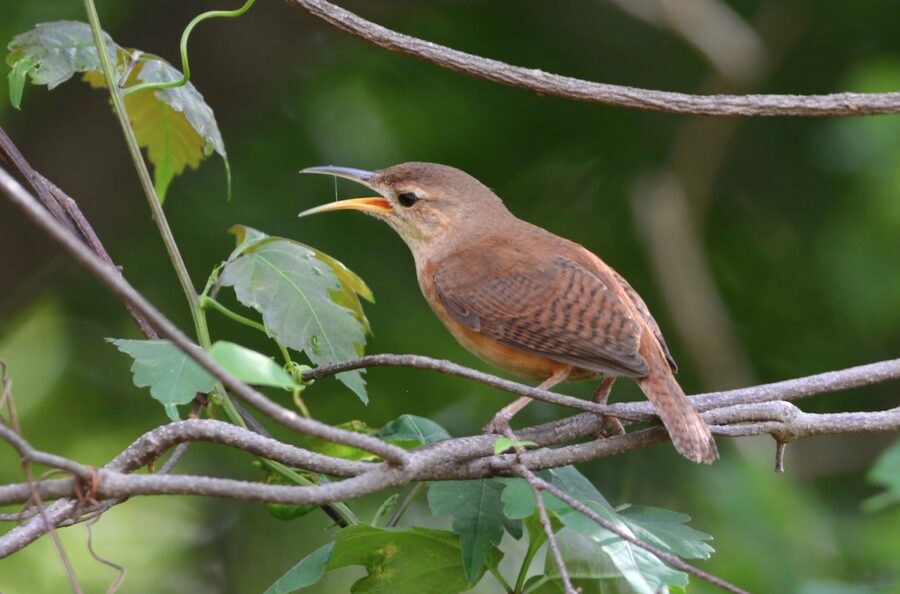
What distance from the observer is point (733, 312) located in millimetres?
6426

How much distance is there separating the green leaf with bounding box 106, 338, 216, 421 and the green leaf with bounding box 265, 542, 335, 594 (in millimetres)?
417

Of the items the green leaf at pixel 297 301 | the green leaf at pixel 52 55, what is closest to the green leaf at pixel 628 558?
the green leaf at pixel 297 301

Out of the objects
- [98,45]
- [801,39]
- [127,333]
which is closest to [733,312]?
[801,39]

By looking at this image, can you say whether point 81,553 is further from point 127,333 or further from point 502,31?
point 502,31

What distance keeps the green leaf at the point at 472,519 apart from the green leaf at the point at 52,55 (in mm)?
1352

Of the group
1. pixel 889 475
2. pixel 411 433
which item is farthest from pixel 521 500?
pixel 889 475

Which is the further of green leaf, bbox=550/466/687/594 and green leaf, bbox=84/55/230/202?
green leaf, bbox=84/55/230/202

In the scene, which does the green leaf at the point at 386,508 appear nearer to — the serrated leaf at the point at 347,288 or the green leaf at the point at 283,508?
the green leaf at the point at 283,508

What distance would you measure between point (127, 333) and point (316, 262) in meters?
3.04

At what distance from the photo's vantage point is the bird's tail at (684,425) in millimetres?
2920

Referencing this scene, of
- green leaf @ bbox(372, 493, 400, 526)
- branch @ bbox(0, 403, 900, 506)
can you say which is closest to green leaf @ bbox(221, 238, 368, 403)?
green leaf @ bbox(372, 493, 400, 526)

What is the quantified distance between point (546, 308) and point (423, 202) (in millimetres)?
885

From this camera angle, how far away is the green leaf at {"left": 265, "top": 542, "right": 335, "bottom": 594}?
8.61 ft

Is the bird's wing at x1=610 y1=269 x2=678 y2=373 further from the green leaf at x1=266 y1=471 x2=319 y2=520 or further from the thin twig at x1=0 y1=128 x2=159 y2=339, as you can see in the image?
the thin twig at x1=0 y1=128 x2=159 y2=339
